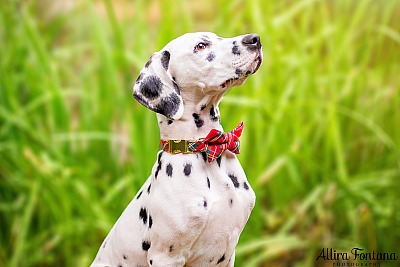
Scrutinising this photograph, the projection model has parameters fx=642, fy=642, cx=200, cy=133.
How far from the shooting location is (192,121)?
1184 millimetres

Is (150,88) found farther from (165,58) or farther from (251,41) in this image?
(251,41)

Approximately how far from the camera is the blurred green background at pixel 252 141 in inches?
87.3

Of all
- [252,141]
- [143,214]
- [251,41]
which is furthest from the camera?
[252,141]

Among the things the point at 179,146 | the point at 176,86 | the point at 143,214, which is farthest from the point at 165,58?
the point at 143,214

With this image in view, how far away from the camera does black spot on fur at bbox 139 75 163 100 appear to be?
113cm

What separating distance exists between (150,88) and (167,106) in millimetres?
44

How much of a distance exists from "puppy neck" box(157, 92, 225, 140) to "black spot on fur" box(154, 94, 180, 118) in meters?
0.04

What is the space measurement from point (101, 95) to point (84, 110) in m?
0.09

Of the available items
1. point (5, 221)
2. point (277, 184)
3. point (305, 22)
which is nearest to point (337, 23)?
point (305, 22)

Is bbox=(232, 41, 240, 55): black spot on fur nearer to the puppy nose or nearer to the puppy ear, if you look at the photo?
the puppy nose

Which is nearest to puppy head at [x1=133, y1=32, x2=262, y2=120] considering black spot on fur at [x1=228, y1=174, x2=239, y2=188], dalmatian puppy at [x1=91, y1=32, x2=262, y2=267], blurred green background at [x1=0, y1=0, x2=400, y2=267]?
dalmatian puppy at [x1=91, y1=32, x2=262, y2=267]

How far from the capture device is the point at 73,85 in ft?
9.94

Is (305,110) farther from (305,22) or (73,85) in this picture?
(73,85)

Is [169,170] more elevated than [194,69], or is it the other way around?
[194,69]
